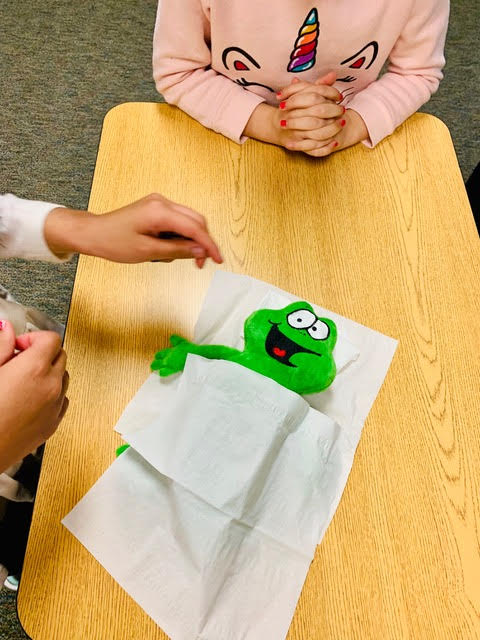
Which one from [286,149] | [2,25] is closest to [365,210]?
[286,149]

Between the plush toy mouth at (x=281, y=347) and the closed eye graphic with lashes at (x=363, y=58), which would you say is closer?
the plush toy mouth at (x=281, y=347)

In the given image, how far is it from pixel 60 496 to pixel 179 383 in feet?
0.52

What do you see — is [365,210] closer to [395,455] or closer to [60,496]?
[395,455]

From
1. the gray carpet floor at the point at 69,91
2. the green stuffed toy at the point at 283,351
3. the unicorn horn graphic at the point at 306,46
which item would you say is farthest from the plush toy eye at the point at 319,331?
the gray carpet floor at the point at 69,91

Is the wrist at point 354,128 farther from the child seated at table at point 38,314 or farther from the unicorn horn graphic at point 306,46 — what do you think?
the child seated at table at point 38,314

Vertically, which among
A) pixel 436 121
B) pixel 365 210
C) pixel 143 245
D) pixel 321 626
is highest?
pixel 436 121

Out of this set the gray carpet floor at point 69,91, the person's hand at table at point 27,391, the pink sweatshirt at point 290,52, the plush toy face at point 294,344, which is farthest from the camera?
the gray carpet floor at point 69,91

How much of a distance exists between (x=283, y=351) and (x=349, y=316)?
0.12 metres

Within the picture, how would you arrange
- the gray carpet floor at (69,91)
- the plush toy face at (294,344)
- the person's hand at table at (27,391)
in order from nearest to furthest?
the person's hand at table at (27,391) → the plush toy face at (294,344) → the gray carpet floor at (69,91)

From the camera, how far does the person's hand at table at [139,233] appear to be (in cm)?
49

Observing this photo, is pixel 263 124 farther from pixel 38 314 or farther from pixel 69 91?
pixel 69 91

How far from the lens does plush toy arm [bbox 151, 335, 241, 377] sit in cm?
52

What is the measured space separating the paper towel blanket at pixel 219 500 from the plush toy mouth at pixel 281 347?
→ 0.03 m

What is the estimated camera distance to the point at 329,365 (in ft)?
1.70
